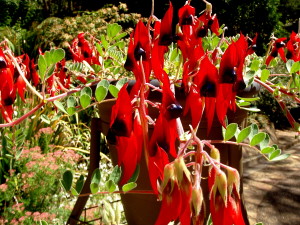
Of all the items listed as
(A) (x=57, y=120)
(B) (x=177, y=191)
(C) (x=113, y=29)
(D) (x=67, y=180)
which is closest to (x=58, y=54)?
(D) (x=67, y=180)

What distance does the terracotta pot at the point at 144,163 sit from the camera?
67 centimetres

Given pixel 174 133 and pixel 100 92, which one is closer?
pixel 174 133

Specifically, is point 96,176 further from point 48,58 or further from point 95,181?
point 48,58

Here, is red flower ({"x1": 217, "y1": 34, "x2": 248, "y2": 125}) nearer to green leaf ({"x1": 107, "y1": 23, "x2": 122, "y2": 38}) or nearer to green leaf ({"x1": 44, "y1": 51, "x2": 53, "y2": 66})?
green leaf ({"x1": 44, "y1": 51, "x2": 53, "y2": 66})

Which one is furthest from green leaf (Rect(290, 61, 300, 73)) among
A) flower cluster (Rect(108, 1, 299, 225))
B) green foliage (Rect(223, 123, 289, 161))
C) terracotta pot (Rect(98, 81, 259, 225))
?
flower cluster (Rect(108, 1, 299, 225))

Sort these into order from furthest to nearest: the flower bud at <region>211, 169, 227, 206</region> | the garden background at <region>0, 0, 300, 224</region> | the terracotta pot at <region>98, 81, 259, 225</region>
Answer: the garden background at <region>0, 0, 300, 224</region> → the terracotta pot at <region>98, 81, 259, 225</region> → the flower bud at <region>211, 169, 227, 206</region>

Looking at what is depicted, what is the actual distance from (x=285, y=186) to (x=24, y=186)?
67.2 inches

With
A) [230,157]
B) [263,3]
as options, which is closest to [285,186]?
[230,157]

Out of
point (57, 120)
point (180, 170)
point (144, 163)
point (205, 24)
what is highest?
point (205, 24)

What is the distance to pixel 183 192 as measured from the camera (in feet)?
1.03

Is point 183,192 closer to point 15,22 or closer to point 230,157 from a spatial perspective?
point 230,157

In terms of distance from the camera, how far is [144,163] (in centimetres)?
69

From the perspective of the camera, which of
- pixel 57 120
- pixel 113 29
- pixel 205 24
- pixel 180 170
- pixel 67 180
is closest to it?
pixel 180 170

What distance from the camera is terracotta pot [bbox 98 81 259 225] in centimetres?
67
